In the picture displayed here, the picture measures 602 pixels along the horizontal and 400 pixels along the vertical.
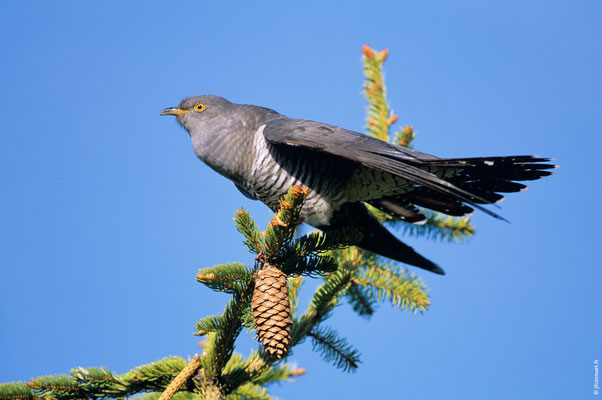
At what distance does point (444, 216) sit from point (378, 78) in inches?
42.3

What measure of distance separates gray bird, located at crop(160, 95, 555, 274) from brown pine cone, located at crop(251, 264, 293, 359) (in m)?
0.77

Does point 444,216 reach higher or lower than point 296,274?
higher

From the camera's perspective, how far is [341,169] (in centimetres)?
317

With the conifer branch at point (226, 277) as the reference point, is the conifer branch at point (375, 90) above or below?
above

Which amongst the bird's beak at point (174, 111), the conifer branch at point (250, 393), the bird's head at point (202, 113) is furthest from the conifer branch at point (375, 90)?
the conifer branch at point (250, 393)

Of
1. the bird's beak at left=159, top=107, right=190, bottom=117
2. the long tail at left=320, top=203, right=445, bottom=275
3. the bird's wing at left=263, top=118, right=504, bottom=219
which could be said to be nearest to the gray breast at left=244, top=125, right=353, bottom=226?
the bird's wing at left=263, top=118, right=504, bottom=219

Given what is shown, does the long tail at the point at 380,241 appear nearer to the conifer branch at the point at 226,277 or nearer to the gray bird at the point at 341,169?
the gray bird at the point at 341,169

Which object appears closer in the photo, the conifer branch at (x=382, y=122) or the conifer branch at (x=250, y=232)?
the conifer branch at (x=250, y=232)

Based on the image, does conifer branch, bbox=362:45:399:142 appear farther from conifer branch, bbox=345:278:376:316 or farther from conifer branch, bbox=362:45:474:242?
conifer branch, bbox=345:278:376:316

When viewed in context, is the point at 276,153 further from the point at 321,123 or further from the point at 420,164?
the point at 420,164

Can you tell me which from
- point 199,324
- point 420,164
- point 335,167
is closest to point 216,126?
point 335,167

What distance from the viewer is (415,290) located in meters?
3.01

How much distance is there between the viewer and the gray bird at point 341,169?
111 inches

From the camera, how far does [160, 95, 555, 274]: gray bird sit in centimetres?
281
